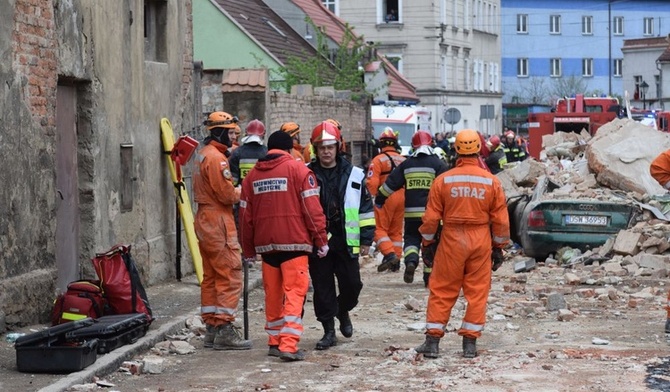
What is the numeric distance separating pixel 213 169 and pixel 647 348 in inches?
151

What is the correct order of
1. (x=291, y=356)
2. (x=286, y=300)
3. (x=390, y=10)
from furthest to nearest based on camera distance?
(x=390, y=10) → (x=286, y=300) → (x=291, y=356)

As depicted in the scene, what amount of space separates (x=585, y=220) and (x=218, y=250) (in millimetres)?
8866

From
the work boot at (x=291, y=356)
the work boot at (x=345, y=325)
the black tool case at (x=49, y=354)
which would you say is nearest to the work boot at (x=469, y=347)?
the work boot at (x=291, y=356)

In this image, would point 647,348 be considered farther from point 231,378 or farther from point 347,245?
point 231,378

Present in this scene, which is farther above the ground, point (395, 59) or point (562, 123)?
point (395, 59)

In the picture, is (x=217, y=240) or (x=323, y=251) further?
(x=217, y=240)

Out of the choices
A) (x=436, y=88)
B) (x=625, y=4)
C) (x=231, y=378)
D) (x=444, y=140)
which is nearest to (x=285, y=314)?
(x=231, y=378)

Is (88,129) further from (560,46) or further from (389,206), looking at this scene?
(560,46)

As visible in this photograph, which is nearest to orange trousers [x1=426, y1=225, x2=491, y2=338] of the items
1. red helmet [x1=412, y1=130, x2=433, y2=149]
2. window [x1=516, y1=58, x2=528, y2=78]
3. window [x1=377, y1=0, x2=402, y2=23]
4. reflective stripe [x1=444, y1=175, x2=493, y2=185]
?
reflective stripe [x1=444, y1=175, x2=493, y2=185]

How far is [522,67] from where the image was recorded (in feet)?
299

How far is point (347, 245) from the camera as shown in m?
11.8

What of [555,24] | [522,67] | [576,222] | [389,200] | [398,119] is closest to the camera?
[389,200]

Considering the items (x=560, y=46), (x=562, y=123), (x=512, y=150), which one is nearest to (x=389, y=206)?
(x=512, y=150)

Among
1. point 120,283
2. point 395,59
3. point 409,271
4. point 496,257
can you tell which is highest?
point 395,59
